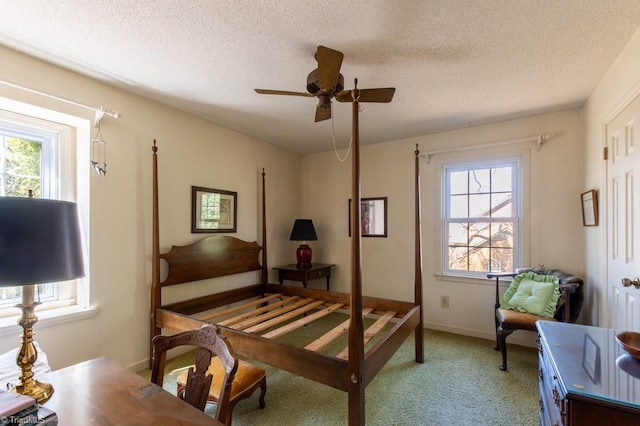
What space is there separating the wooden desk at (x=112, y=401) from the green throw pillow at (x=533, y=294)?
271 cm

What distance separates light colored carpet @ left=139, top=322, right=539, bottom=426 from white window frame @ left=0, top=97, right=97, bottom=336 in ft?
2.68

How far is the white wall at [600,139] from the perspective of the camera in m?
1.78

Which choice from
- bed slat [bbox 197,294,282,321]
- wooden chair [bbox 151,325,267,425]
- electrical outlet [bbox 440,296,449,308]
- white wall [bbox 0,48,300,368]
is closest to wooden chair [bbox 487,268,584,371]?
electrical outlet [bbox 440,296,449,308]

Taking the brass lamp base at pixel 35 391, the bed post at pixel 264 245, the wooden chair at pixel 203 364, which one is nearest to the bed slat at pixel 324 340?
the wooden chair at pixel 203 364

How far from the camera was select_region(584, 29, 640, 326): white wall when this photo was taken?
5.84 feet

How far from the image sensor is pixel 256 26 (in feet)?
5.44

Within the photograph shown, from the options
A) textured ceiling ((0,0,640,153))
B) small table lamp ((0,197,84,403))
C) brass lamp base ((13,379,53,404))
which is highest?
textured ceiling ((0,0,640,153))

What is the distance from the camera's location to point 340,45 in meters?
1.82

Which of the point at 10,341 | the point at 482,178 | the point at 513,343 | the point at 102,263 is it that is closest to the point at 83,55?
the point at 102,263

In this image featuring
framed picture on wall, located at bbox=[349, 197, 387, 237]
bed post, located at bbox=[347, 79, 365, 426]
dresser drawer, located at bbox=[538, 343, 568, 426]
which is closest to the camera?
dresser drawer, located at bbox=[538, 343, 568, 426]

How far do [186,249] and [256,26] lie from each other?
6.61 ft

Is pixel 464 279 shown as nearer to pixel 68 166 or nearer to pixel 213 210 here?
pixel 213 210

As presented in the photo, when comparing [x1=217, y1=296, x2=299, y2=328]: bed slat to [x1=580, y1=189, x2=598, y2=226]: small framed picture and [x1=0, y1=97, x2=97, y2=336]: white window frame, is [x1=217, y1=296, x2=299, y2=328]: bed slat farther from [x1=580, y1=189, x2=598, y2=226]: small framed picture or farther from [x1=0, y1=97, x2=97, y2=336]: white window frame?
[x1=580, y1=189, x2=598, y2=226]: small framed picture

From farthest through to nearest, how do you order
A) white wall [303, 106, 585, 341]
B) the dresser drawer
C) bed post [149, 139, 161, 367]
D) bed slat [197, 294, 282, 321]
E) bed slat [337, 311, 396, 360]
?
1. white wall [303, 106, 585, 341]
2. bed slat [197, 294, 282, 321]
3. bed post [149, 139, 161, 367]
4. bed slat [337, 311, 396, 360]
5. the dresser drawer
